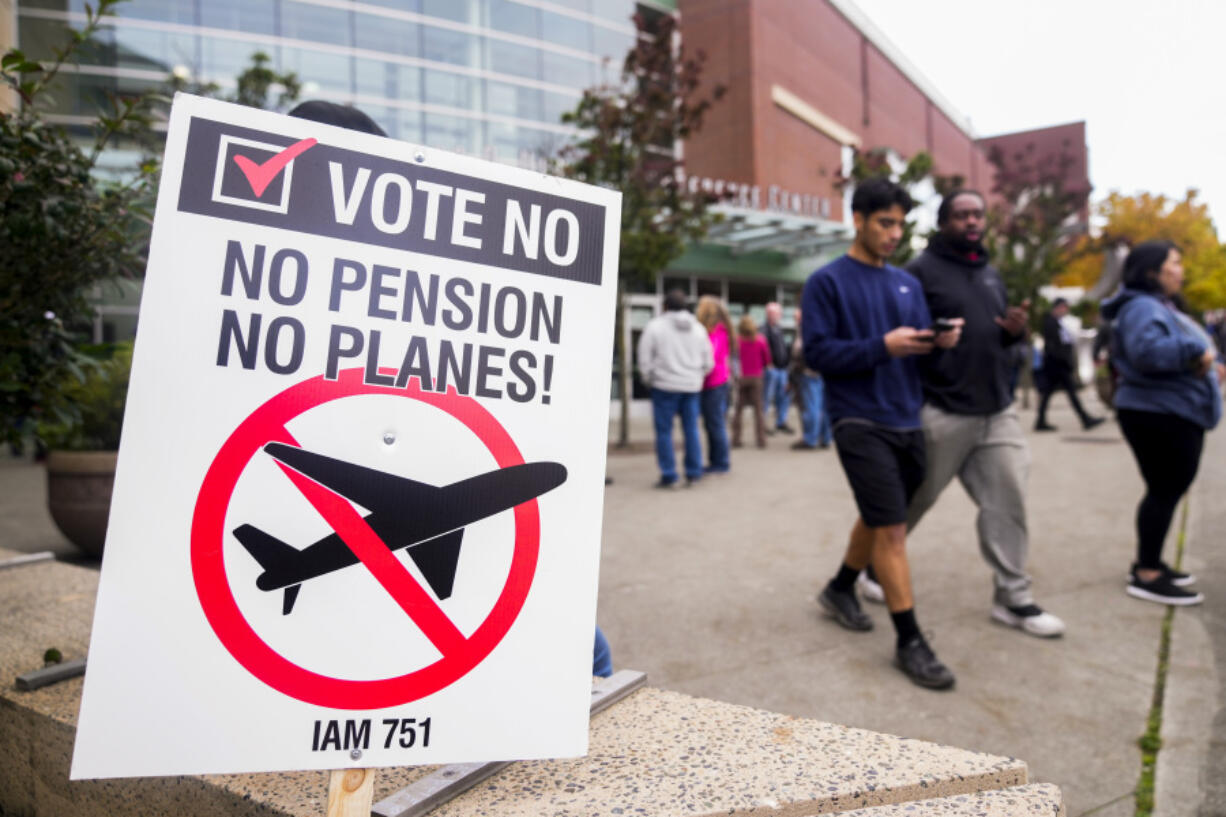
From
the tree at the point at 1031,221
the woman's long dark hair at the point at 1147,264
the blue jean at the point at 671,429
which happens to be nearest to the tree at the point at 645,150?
the blue jean at the point at 671,429

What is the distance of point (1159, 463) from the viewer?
4281 mm

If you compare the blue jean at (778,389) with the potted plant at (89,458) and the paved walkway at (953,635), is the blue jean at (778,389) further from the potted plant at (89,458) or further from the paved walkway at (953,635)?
the potted plant at (89,458)

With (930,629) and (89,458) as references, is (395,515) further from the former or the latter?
(89,458)

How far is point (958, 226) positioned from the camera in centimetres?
388

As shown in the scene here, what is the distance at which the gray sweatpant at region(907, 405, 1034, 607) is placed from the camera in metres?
3.83

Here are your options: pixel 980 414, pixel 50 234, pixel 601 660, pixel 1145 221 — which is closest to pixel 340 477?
pixel 601 660

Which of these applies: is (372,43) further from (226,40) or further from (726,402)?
(726,402)

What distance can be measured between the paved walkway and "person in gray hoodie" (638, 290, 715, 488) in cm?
99

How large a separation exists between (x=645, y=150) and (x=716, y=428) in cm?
482

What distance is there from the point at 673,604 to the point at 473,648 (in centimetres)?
297

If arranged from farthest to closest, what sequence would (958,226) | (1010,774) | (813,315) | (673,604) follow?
(673,604), (958,226), (813,315), (1010,774)

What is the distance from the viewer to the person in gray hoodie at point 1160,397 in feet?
13.7

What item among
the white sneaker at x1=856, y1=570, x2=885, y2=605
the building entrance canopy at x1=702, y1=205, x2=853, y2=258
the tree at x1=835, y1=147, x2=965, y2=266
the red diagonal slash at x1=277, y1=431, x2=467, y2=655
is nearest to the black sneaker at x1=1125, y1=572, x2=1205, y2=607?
the white sneaker at x1=856, y1=570, x2=885, y2=605

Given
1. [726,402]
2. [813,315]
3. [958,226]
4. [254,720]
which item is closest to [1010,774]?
[254,720]
